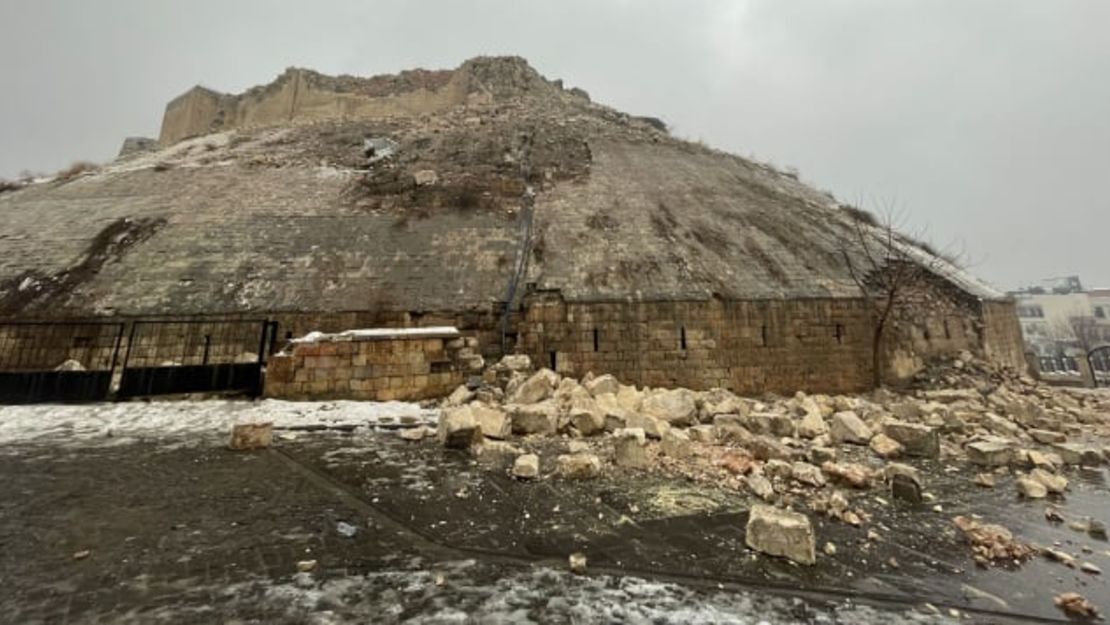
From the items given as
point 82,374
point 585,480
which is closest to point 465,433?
point 585,480

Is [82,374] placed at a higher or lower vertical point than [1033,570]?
higher

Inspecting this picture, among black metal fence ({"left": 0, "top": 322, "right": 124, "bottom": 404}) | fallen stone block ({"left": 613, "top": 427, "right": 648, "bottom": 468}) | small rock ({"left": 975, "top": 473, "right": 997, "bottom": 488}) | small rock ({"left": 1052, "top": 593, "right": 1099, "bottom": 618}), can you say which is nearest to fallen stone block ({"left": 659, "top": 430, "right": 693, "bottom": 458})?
fallen stone block ({"left": 613, "top": 427, "right": 648, "bottom": 468})

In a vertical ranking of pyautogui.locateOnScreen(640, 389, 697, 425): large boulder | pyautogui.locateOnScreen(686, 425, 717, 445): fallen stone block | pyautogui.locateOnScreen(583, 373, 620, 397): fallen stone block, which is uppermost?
pyautogui.locateOnScreen(583, 373, 620, 397): fallen stone block

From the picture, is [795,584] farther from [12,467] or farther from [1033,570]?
[12,467]

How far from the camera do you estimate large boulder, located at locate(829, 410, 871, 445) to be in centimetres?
690

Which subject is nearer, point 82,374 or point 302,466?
point 302,466

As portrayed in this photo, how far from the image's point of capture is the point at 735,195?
16.4m

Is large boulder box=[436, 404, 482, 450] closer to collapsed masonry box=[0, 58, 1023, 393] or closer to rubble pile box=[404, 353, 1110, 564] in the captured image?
rubble pile box=[404, 353, 1110, 564]

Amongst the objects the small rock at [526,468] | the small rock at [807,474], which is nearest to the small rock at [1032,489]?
the small rock at [807,474]

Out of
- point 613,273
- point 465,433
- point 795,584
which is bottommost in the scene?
point 795,584

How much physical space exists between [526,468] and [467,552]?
1.84m

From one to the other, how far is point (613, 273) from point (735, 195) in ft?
23.4

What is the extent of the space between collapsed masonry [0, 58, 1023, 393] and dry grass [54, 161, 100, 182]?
0.26 m

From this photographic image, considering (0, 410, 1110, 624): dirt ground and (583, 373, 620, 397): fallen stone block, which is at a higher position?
(583, 373, 620, 397): fallen stone block
